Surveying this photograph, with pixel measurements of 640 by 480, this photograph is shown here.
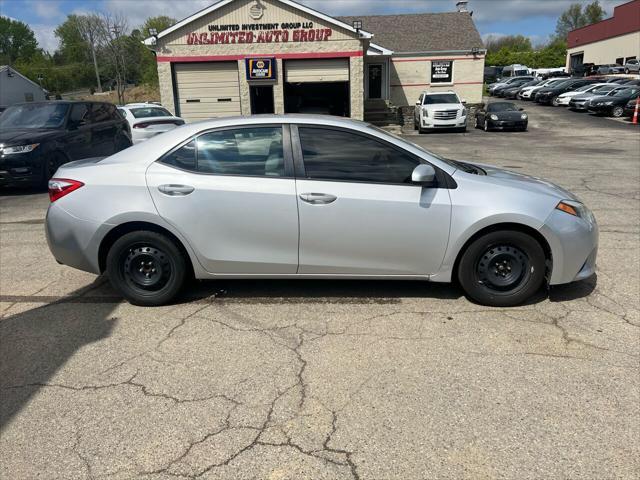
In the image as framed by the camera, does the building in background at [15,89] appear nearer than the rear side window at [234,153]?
No

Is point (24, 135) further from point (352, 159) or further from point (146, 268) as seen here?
point (352, 159)

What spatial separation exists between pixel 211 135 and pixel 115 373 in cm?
207

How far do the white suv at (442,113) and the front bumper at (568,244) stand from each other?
65.7 feet

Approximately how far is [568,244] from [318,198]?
209cm

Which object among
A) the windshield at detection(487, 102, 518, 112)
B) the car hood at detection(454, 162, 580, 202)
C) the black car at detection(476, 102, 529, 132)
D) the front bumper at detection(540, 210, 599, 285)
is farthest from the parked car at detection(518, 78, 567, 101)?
the front bumper at detection(540, 210, 599, 285)

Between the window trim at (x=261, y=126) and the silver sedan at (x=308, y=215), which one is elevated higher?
the window trim at (x=261, y=126)

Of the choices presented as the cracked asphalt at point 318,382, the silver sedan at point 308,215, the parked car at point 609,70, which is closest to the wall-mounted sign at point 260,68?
the cracked asphalt at point 318,382

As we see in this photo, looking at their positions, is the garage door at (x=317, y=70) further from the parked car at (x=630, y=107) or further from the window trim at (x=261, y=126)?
the window trim at (x=261, y=126)

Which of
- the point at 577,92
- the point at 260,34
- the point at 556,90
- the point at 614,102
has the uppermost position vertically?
the point at 260,34

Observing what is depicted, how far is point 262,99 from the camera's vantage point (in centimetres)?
2495

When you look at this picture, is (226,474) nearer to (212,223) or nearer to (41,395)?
(41,395)

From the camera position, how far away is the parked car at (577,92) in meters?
31.1

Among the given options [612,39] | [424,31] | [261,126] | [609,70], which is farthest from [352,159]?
[612,39]

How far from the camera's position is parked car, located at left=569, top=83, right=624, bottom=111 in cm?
2861
